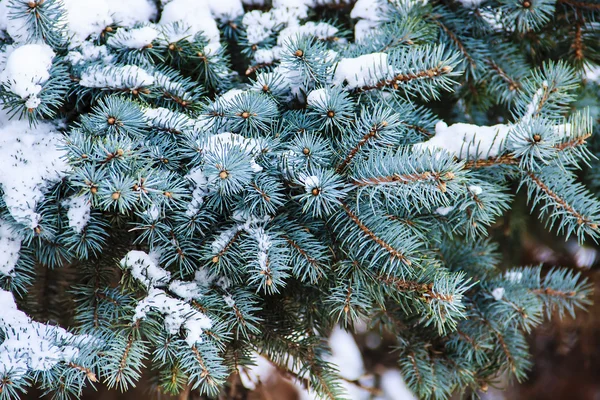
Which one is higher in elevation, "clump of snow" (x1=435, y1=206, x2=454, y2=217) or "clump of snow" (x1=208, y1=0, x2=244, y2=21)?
"clump of snow" (x1=208, y1=0, x2=244, y2=21)

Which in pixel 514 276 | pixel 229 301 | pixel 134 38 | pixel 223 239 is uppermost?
pixel 134 38

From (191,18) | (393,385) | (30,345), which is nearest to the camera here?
(30,345)

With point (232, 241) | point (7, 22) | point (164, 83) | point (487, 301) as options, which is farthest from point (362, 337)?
point (7, 22)

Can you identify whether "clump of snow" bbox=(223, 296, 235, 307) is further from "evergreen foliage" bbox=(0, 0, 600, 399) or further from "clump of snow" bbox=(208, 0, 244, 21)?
"clump of snow" bbox=(208, 0, 244, 21)

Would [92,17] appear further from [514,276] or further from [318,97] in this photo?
[514,276]

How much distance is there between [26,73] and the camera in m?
0.77

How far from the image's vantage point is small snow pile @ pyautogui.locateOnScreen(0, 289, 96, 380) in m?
0.69

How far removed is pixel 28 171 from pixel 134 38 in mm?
298

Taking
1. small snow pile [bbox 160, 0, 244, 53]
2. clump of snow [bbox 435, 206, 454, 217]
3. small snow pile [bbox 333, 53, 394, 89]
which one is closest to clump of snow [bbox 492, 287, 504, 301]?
clump of snow [bbox 435, 206, 454, 217]

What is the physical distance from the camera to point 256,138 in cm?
79

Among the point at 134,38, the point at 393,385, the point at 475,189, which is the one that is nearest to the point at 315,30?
the point at 134,38

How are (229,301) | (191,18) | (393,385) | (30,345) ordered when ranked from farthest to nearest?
(393,385)
(191,18)
(229,301)
(30,345)

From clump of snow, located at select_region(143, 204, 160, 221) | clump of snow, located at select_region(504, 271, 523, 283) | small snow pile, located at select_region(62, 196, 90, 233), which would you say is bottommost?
clump of snow, located at select_region(504, 271, 523, 283)

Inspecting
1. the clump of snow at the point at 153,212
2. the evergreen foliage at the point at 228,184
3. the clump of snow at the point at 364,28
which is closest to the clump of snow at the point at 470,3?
the evergreen foliage at the point at 228,184
